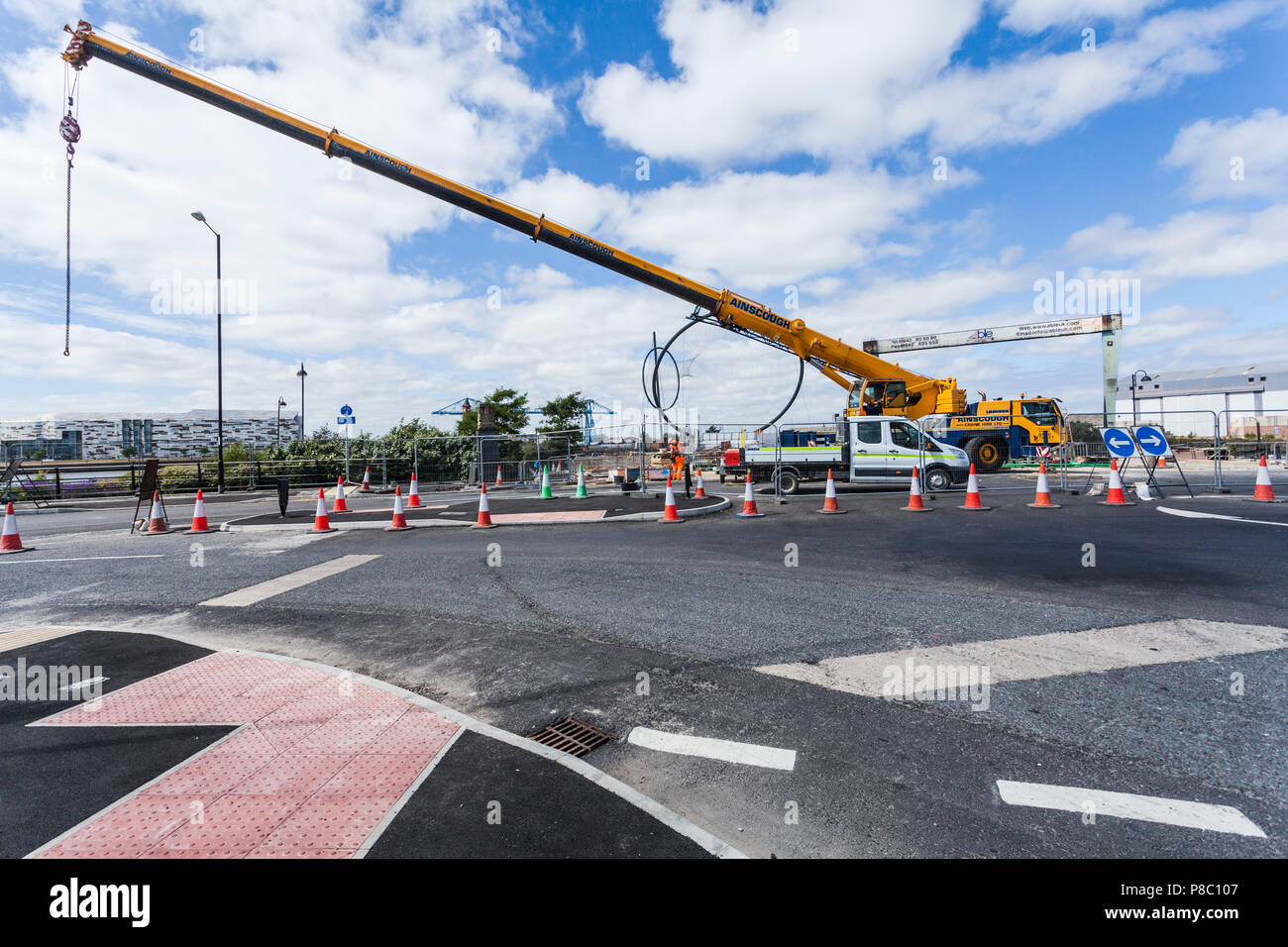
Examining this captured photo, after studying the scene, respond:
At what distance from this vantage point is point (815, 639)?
482 cm

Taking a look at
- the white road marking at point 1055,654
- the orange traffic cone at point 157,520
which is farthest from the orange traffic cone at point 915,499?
the orange traffic cone at point 157,520

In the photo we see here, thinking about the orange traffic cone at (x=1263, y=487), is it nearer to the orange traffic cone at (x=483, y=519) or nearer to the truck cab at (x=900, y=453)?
the truck cab at (x=900, y=453)

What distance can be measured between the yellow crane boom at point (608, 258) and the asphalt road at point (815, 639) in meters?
9.23

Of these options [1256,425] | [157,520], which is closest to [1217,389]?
[1256,425]

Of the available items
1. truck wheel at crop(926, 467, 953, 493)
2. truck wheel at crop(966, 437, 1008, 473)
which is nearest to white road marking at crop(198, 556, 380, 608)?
truck wheel at crop(926, 467, 953, 493)

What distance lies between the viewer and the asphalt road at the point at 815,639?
8.66 ft

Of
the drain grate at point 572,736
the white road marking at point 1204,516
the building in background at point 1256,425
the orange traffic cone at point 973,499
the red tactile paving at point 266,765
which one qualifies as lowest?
the drain grate at point 572,736

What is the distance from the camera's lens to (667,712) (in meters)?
3.65

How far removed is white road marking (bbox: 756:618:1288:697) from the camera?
4.04 m

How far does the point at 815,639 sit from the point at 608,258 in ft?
45.9
